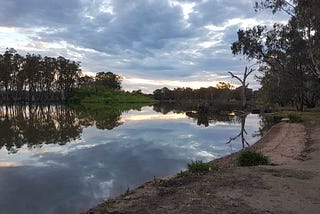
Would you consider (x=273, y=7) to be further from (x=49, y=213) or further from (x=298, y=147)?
(x=49, y=213)

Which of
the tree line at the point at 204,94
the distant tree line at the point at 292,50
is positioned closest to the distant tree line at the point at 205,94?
the tree line at the point at 204,94

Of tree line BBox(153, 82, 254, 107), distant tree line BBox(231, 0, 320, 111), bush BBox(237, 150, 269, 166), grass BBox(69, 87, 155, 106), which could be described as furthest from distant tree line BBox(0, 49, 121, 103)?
bush BBox(237, 150, 269, 166)

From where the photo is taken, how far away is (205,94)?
15500 centimetres

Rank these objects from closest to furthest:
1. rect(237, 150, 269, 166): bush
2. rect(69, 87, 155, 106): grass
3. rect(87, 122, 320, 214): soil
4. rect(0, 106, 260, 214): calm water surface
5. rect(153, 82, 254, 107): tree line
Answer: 1. rect(87, 122, 320, 214): soil
2. rect(0, 106, 260, 214): calm water surface
3. rect(237, 150, 269, 166): bush
4. rect(69, 87, 155, 106): grass
5. rect(153, 82, 254, 107): tree line

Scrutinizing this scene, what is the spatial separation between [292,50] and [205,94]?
362 feet

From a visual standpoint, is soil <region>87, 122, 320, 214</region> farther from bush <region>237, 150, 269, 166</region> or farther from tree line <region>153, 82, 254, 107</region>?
tree line <region>153, 82, 254, 107</region>

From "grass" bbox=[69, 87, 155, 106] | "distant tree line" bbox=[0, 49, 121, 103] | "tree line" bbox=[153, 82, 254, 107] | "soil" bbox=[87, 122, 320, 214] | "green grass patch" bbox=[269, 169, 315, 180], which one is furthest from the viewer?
"tree line" bbox=[153, 82, 254, 107]

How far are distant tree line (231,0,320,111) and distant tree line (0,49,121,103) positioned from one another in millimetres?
69783

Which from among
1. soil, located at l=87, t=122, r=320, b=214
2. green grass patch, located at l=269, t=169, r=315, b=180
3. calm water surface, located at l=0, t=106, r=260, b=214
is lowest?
Answer: calm water surface, located at l=0, t=106, r=260, b=214

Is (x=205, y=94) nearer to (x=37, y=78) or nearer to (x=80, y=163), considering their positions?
(x=37, y=78)

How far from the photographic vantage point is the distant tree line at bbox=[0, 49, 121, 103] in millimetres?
103312

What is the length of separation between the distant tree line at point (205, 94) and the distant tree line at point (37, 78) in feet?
130

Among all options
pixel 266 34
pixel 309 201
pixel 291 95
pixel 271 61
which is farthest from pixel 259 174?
pixel 291 95

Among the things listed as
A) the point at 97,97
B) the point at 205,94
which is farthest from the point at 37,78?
the point at 205,94
